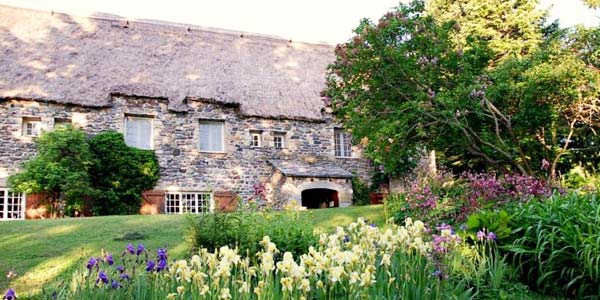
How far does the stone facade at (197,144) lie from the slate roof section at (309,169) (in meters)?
0.10

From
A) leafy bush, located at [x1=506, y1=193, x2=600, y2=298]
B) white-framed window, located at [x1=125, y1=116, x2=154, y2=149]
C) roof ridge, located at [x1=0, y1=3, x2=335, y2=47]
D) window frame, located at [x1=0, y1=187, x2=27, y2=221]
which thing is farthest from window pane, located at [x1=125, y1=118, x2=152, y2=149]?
leafy bush, located at [x1=506, y1=193, x2=600, y2=298]

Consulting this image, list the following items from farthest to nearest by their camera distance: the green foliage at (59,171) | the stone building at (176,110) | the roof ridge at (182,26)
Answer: the roof ridge at (182,26) → the stone building at (176,110) → the green foliage at (59,171)

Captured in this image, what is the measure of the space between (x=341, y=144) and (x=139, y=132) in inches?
279

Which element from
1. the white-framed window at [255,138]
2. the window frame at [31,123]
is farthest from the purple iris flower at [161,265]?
the white-framed window at [255,138]

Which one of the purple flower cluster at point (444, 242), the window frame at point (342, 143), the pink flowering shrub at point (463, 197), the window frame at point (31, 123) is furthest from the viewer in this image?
the window frame at point (342, 143)

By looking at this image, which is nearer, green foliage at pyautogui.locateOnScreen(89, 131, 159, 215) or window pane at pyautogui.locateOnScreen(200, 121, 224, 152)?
green foliage at pyautogui.locateOnScreen(89, 131, 159, 215)

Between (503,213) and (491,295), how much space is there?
3.87 feet

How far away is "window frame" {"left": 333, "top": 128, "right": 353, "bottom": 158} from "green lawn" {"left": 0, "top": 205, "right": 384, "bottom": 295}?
7.99 meters

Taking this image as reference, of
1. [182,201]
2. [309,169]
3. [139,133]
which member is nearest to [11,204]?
[139,133]

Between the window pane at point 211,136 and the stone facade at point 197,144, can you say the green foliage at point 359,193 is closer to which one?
the stone facade at point 197,144

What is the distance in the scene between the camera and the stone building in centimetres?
1566

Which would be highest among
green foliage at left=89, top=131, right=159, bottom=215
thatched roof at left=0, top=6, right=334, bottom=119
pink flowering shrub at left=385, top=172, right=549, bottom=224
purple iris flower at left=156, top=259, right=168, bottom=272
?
thatched roof at left=0, top=6, right=334, bottom=119

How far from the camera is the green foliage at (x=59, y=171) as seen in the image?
14109 millimetres

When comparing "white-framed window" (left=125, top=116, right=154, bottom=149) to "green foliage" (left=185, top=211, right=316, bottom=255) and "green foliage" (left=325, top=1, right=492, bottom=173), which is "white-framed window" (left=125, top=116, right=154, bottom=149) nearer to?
"green foliage" (left=325, top=1, right=492, bottom=173)
